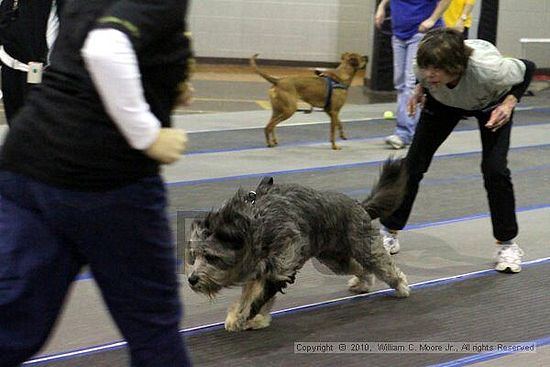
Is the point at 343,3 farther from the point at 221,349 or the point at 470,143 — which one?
the point at 221,349

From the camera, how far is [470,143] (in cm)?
755

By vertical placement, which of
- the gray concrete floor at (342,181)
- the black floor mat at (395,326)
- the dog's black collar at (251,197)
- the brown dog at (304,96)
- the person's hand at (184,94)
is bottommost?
the gray concrete floor at (342,181)

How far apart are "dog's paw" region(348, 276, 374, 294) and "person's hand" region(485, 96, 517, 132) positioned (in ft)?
3.08

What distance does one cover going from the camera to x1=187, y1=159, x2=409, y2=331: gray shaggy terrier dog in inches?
121

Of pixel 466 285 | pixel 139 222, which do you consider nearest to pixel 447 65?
pixel 466 285

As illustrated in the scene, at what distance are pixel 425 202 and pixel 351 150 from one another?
1742mm

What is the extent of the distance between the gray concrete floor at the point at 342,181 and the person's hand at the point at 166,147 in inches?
60.7

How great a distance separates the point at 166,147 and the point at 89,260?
338 mm

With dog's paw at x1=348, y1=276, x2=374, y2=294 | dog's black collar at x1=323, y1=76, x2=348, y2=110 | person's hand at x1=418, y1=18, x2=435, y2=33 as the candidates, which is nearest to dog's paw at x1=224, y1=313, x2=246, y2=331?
dog's paw at x1=348, y1=276, x2=374, y2=294

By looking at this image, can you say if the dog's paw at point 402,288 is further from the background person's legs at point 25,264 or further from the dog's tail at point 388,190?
the background person's legs at point 25,264

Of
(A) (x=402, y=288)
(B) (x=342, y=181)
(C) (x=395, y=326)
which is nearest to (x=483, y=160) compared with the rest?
(A) (x=402, y=288)

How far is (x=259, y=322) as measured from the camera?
346 cm

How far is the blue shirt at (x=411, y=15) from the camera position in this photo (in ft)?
22.9

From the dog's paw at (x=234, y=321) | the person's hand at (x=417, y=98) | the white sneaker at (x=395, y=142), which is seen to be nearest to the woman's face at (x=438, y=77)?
the person's hand at (x=417, y=98)
